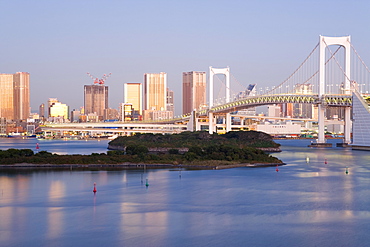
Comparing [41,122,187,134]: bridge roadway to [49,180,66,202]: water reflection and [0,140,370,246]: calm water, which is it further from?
[49,180,66,202]: water reflection

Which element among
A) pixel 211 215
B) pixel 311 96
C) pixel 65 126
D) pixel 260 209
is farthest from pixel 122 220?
pixel 65 126

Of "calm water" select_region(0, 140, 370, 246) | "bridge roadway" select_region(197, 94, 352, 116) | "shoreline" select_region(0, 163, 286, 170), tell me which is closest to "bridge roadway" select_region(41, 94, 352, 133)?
"bridge roadway" select_region(197, 94, 352, 116)

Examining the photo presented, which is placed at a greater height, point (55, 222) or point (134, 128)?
point (134, 128)

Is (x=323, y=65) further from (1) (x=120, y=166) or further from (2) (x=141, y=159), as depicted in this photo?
(1) (x=120, y=166)

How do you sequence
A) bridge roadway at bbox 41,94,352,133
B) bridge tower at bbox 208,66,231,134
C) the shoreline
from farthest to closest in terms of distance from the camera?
1. bridge tower at bbox 208,66,231,134
2. bridge roadway at bbox 41,94,352,133
3. the shoreline

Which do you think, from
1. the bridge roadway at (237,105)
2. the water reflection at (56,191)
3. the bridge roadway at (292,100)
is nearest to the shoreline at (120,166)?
the water reflection at (56,191)

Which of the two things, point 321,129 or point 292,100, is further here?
point 292,100

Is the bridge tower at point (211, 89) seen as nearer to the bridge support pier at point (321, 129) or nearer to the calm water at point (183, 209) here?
the bridge support pier at point (321, 129)

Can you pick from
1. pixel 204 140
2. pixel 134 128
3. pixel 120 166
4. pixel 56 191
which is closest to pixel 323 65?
pixel 204 140

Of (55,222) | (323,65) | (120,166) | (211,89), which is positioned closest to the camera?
(55,222)
